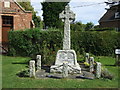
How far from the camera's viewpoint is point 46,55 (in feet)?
38.5

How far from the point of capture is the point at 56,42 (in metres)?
15.7

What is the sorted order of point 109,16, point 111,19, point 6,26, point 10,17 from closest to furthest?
1. point 6,26
2. point 10,17
3. point 111,19
4. point 109,16

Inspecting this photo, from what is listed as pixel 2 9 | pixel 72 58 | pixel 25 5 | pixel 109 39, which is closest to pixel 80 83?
pixel 72 58

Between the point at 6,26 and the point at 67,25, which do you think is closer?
the point at 67,25

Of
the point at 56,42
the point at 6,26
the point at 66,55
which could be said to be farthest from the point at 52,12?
the point at 66,55

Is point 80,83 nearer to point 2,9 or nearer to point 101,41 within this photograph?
point 101,41

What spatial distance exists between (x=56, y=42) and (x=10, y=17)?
8999 millimetres

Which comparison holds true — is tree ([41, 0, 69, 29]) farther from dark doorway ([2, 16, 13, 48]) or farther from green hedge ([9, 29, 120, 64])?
green hedge ([9, 29, 120, 64])

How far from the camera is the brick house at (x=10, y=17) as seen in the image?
20969 mm

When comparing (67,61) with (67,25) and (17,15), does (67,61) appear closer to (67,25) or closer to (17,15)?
(67,25)

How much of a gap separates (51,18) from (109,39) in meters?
18.9

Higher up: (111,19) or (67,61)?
(111,19)

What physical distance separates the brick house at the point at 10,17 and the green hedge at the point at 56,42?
5.61 metres

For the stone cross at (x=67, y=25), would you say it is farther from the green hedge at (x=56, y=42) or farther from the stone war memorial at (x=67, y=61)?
the green hedge at (x=56, y=42)
